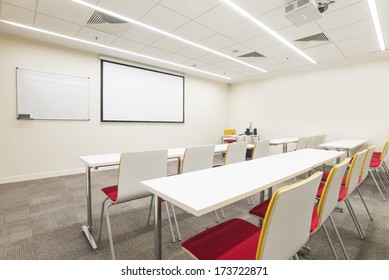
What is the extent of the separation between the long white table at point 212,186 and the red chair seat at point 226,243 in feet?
0.70

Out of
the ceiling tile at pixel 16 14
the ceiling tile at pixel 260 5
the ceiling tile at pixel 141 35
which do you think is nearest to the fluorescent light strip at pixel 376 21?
the ceiling tile at pixel 260 5

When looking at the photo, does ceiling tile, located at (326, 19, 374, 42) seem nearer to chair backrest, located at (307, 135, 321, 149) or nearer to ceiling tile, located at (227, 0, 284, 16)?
ceiling tile, located at (227, 0, 284, 16)

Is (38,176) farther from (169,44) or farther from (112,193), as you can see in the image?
(169,44)

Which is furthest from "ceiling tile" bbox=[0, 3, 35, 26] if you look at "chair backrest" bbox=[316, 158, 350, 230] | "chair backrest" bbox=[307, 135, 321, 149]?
"chair backrest" bbox=[307, 135, 321, 149]

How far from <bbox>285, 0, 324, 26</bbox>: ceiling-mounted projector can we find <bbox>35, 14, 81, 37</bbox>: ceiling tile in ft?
10.7

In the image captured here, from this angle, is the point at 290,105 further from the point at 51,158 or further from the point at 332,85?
the point at 51,158

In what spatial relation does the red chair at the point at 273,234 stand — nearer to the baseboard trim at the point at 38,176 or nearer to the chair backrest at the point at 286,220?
the chair backrest at the point at 286,220

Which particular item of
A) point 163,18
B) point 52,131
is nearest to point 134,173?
point 163,18

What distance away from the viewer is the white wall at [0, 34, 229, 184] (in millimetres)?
3896

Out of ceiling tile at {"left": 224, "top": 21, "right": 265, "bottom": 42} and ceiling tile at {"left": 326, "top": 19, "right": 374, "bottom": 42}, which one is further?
ceiling tile at {"left": 224, "top": 21, "right": 265, "bottom": 42}

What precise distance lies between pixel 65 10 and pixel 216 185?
340 centimetres

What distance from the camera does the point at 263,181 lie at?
1.32 meters

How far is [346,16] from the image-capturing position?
10.1 feet
